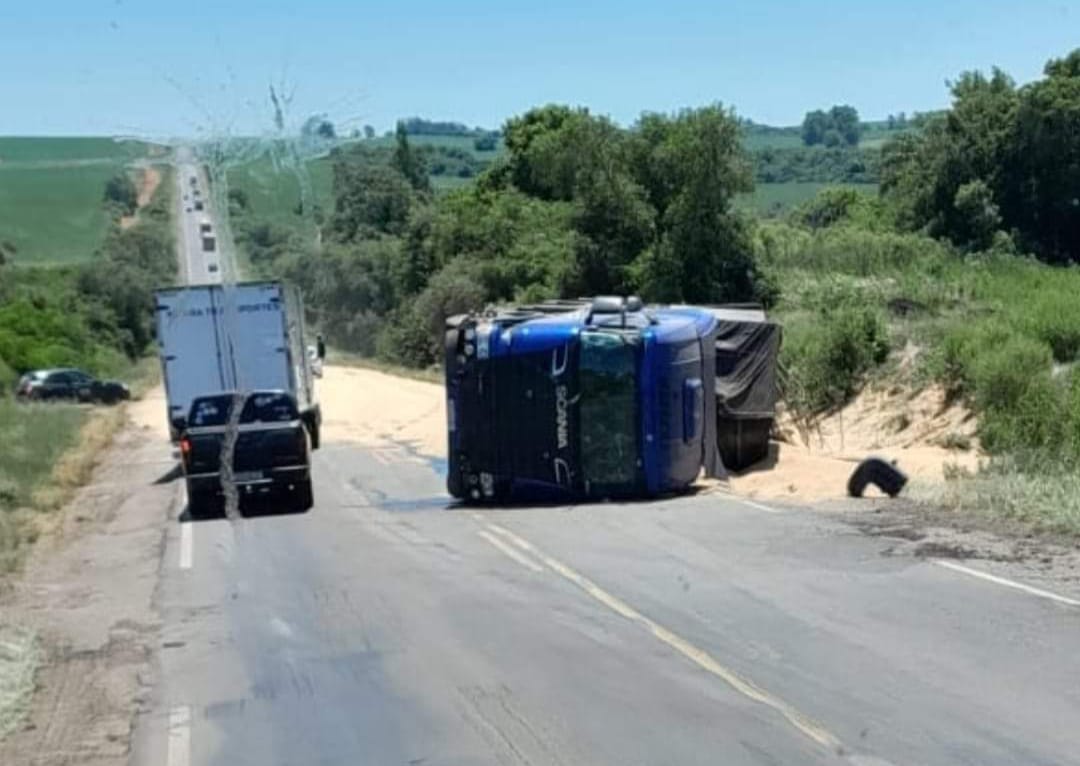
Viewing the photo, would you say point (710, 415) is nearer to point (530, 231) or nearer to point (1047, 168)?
point (1047, 168)

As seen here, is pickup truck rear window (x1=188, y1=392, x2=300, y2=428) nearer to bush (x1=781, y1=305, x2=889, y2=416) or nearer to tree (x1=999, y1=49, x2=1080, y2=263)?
bush (x1=781, y1=305, x2=889, y2=416)

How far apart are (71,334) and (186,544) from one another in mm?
52225

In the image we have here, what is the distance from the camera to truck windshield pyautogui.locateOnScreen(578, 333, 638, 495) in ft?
77.9

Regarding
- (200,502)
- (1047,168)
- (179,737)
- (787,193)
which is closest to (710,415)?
(200,502)

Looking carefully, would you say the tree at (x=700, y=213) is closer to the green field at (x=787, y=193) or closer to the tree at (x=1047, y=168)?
the tree at (x=1047, y=168)

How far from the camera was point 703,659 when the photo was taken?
12.0 m

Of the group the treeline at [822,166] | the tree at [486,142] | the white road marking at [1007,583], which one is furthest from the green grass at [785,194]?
the white road marking at [1007,583]

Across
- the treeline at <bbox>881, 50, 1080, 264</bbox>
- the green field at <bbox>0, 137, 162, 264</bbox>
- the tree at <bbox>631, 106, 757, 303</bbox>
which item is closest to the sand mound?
the tree at <bbox>631, 106, 757, 303</bbox>

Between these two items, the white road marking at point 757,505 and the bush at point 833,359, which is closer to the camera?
the white road marking at point 757,505

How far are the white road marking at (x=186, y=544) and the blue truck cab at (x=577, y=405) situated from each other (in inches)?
151

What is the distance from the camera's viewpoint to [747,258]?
50.3m

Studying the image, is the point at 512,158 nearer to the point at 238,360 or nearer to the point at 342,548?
the point at 238,360

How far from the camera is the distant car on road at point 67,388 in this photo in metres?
59.9

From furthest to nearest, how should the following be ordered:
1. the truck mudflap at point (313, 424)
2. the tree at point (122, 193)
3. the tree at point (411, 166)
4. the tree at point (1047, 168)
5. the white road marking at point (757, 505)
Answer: the tree at point (411, 166) → the tree at point (1047, 168) → the tree at point (122, 193) → the truck mudflap at point (313, 424) → the white road marking at point (757, 505)
